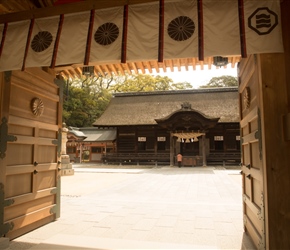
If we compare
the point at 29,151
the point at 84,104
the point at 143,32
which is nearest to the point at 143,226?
the point at 29,151

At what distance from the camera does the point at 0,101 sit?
3.48m

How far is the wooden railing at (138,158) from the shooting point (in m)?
22.1

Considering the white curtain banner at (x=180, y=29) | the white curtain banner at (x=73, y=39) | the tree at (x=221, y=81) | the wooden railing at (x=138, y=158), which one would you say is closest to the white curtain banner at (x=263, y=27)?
the white curtain banner at (x=180, y=29)

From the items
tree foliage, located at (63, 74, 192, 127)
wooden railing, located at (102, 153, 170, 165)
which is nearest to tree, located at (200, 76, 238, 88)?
tree foliage, located at (63, 74, 192, 127)

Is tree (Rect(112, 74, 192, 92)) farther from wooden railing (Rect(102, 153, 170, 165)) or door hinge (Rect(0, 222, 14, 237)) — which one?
door hinge (Rect(0, 222, 14, 237))

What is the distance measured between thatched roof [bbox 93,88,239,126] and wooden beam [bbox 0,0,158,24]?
63.7 ft

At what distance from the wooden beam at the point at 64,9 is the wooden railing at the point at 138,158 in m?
18.6

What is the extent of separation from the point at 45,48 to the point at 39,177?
2.25 metres

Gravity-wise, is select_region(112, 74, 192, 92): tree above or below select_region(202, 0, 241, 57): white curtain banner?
above

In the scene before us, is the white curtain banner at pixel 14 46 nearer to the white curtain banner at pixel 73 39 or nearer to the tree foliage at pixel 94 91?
the white curtain banner at pixel 73 39

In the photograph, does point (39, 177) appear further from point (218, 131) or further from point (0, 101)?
point (218, 131)

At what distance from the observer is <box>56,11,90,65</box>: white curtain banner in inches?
Result: 131

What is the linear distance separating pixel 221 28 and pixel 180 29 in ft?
1.67

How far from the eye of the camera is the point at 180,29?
10.2ft
